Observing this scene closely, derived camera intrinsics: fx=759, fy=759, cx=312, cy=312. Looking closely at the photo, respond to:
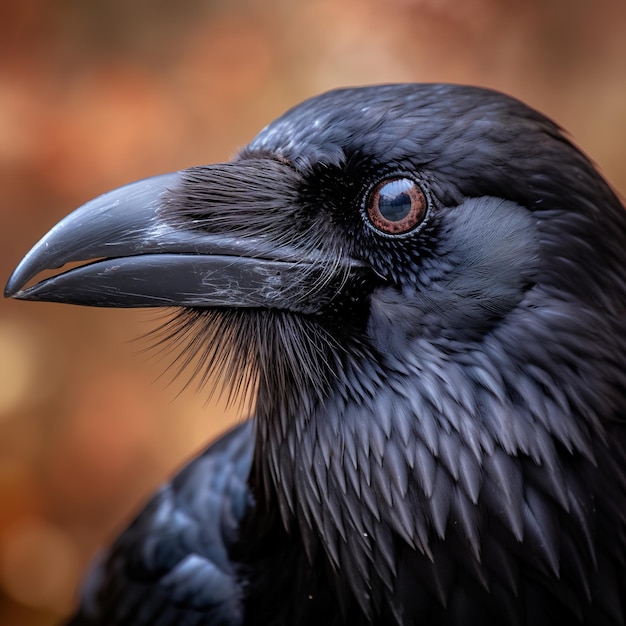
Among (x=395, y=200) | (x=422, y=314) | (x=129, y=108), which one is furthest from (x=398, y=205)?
(x=129, y=108)

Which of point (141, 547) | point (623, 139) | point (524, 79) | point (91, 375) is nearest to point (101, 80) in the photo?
point (91, 375)

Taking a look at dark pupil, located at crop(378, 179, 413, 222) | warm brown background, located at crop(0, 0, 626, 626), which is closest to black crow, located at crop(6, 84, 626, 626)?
dark pupil, located at crop(378, 179, 413, 222)

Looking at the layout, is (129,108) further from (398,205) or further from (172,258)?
(398,205)

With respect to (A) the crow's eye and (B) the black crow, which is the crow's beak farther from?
(A) the crow's eye

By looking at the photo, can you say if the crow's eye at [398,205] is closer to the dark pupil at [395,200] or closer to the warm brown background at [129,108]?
the dark pupil at [395,200]

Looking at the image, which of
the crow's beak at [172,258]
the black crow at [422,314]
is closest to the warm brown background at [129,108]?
the black crow at [422,314]

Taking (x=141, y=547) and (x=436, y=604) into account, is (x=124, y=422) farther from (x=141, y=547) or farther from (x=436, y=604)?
(x=436, y=604)

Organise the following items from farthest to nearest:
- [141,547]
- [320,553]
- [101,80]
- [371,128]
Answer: [101,80] < [141,547] < [320,553] < [371,128]
